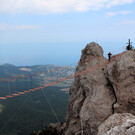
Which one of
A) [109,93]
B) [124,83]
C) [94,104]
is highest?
[124,83]

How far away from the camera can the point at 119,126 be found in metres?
14.8

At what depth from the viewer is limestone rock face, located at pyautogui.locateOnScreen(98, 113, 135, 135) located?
13670mm

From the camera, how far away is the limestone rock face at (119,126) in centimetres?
1367

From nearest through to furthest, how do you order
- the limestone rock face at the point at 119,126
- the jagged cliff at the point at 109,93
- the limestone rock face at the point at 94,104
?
1. the limestone rock face at the point at 119,126
2. the jagged cliff at the point at 109,93
3. the limestone rock face at the point at 94,104

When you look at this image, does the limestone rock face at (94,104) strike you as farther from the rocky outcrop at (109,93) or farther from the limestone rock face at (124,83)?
the limestone rock face at (124,83)

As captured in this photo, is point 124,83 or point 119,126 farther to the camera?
point 124,83

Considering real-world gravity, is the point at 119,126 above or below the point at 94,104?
above

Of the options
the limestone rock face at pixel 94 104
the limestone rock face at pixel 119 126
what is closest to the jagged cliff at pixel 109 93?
the limestone rock face at pixel 94 104

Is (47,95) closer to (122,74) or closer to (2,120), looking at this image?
(2,120)

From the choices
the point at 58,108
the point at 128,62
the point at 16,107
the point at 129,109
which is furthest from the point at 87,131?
the point at 16,107

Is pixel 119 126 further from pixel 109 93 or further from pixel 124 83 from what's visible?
pixel 109 93

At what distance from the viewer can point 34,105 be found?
158 metres

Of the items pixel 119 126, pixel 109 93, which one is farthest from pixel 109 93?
pixel 119 126

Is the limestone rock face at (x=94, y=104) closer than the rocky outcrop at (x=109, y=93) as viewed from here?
No
